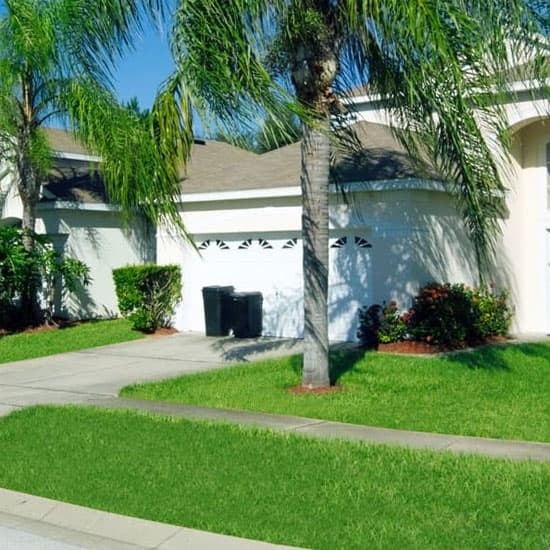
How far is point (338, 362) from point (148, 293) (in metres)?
6.38

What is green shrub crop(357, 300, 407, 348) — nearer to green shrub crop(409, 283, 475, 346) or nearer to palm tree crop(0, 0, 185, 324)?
green shrub crop(409, 283, 475, 346)

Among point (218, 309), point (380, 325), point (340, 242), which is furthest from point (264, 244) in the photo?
point (380, 325)

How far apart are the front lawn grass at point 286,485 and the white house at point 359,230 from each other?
24.1 feet

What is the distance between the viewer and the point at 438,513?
6.95 meters

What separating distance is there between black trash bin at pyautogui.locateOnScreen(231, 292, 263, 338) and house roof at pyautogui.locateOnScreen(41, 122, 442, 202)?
2220 mm

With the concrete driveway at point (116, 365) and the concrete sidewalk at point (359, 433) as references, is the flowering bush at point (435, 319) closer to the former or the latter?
the concrete driveway at point (116, 365)

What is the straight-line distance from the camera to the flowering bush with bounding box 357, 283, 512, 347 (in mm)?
15922

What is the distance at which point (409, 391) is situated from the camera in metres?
12.4

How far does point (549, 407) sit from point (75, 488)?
19.1ft

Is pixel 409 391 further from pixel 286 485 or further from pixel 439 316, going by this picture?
pixel 286 485

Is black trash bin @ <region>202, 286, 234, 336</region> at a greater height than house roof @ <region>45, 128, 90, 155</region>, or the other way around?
house roof @ <region>45, 128, 90, 155</region>

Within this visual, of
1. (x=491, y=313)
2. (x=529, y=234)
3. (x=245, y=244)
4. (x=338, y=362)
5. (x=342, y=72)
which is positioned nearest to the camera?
(x=342, y=72)

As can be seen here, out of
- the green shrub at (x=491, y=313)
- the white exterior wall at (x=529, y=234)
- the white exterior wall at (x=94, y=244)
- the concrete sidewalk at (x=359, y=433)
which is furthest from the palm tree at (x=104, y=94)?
the white exterior wall at (x=529, y=234)

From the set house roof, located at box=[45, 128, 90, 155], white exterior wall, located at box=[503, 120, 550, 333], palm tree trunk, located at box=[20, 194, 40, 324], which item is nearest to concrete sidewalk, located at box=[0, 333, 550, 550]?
palm tree trunk, located at box=[20, 194, 40, 324]
